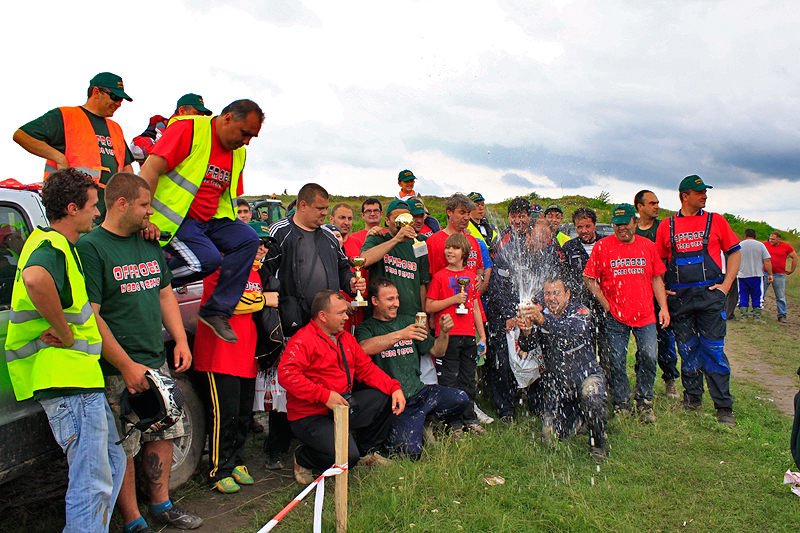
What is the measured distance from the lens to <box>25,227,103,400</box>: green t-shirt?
2648 mm

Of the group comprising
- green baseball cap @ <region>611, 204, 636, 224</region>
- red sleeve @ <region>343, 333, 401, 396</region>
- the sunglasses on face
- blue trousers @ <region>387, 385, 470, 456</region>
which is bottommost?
blue trousers @ <region>387, 385, 470, 456</region>

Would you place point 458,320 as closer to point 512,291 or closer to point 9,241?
→ point 512,291

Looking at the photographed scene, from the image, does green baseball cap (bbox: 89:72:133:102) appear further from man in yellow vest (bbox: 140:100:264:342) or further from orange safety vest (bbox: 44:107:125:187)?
man in yellow vest (bbox: 140:100:264:342)

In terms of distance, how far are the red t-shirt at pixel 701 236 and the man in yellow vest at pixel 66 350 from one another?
613cm

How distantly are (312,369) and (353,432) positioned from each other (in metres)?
0.74

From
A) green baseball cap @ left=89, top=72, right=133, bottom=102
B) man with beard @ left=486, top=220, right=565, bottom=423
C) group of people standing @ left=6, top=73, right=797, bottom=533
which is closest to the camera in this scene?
group of people standing @ left=6, top=73, right=797, bottom=533

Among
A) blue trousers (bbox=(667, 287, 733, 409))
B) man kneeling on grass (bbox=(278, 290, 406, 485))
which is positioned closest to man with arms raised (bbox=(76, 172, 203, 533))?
man kneeling on grass (bbox=(278, 290, 406, 485))

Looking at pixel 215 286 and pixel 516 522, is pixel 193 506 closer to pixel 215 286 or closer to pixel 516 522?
pixel 215 286

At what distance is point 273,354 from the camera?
456 centimetres

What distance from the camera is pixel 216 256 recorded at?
3844mm

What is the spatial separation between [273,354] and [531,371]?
2.70 metres

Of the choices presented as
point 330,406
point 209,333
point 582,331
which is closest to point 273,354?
point 209,333

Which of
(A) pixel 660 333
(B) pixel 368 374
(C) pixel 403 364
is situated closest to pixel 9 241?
(B) pixel 368 374

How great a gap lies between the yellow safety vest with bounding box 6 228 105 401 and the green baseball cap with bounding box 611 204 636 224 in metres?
5.41
